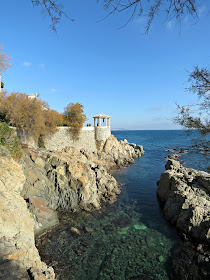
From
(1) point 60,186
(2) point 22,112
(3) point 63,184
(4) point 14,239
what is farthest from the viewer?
(2) point 22,112

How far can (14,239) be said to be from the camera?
229 inches

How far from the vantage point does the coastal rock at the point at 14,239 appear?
15.1ft

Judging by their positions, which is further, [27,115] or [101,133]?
[101,133]

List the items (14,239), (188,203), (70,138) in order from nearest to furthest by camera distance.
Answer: (14,239), (188,203), (70,138)

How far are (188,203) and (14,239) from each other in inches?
420

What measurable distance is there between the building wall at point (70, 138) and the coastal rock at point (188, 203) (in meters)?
17.0

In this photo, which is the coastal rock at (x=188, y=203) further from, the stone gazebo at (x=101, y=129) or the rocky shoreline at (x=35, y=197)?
the stone gazebo at (x=101, y=129)

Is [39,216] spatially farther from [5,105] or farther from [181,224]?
[5,105]

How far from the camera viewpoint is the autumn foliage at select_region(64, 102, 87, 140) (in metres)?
27.8

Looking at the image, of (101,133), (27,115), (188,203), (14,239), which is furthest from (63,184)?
(101,133)

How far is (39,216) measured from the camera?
10086 mm

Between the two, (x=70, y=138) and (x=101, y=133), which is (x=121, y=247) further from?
(x=101, y=133)

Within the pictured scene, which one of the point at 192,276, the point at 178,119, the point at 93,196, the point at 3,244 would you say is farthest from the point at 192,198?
the point at 3,244

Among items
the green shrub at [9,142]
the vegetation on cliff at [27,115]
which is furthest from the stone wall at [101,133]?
the green shrub at [9,142]
